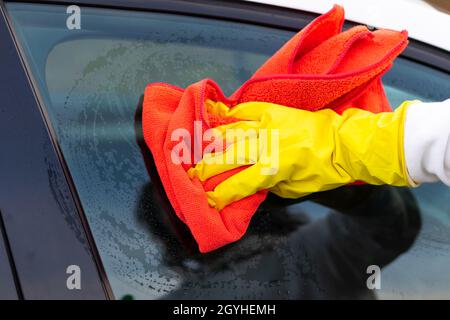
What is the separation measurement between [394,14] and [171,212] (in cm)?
86

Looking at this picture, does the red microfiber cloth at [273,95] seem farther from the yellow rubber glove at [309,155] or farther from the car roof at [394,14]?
the car roof at [394,14]

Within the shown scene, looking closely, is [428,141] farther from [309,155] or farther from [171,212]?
[171,212]

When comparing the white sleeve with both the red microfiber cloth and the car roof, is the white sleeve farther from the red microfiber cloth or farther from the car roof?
the car roof

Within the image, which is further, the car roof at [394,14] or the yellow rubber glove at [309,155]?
the car roof at [394,14]

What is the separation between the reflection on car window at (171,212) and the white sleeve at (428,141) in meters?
0.18

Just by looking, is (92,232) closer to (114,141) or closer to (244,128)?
(114,141)

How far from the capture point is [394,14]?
1.56 m

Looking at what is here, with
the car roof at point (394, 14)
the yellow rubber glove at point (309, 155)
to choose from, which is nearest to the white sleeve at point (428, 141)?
the yellow rubber glove at point (309, 155)

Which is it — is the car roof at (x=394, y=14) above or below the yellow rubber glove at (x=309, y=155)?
above

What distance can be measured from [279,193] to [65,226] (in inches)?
16.6

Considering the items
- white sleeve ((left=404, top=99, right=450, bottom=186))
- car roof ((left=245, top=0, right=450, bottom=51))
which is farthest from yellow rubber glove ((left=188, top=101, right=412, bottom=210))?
car roof ((left=245, top=0, right=450, bottom=51))

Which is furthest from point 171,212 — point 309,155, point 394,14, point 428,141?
point 394,14

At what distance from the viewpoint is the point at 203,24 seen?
1.47 meters

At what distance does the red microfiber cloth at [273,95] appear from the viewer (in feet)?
3.58
